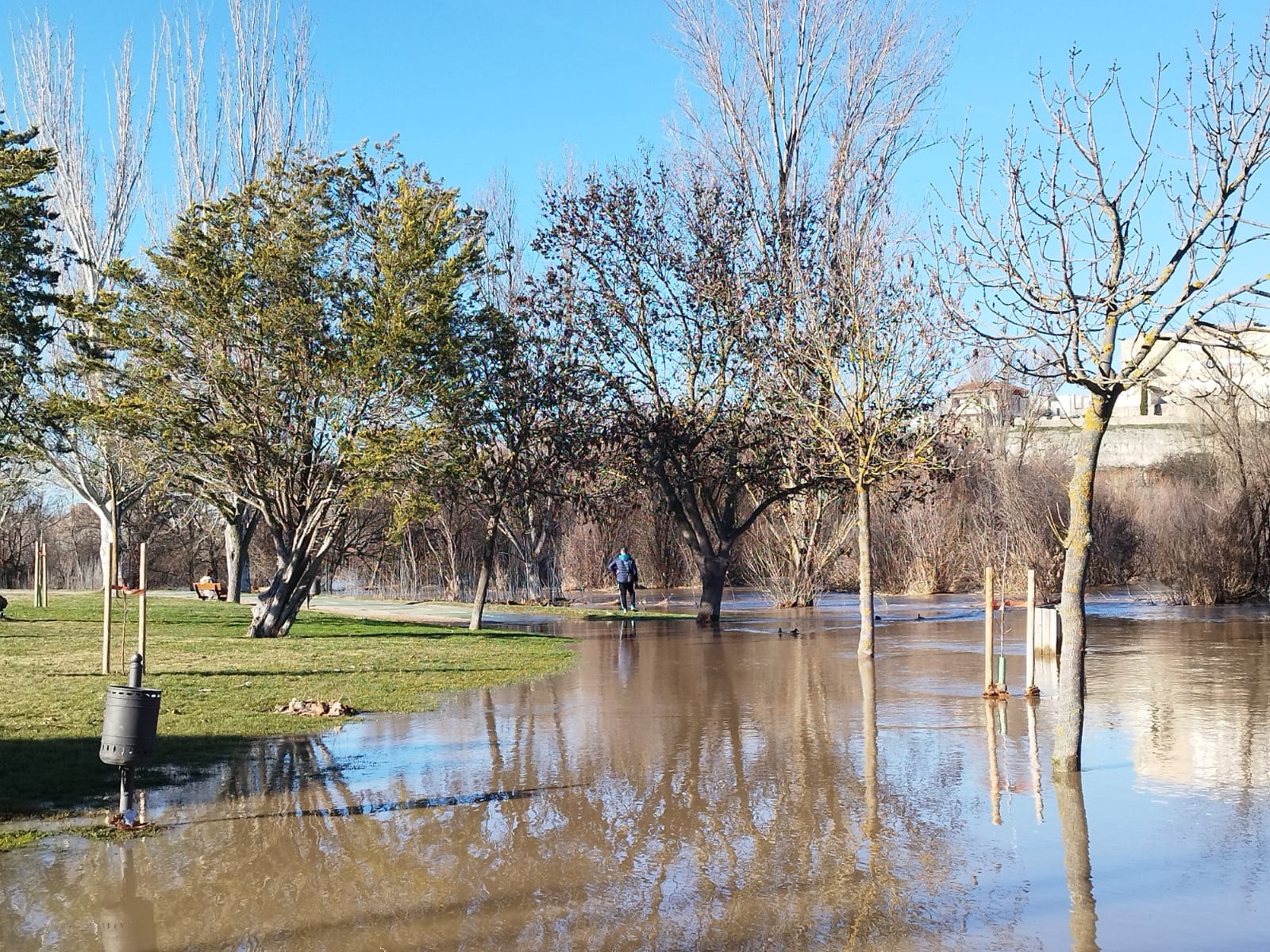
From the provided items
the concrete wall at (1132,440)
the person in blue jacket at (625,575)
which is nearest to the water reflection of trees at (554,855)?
the person in blue jacket at (625,575)

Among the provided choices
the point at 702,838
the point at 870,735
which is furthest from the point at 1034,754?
the point at 702,838

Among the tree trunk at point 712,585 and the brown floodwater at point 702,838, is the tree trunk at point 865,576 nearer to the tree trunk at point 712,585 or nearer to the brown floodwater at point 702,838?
the brown floodwater at point 702,838

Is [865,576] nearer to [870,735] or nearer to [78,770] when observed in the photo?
[870,735]

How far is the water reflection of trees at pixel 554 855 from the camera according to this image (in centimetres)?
583

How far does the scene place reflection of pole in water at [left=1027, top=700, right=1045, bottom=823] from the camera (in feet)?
26.7

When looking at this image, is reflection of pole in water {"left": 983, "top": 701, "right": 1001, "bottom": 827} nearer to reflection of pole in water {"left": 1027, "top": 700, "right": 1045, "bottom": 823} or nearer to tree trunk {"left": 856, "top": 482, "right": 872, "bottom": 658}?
reflection of pole in water {"left": 1027, "top": 700, "right": 1045, "bottom": 823}

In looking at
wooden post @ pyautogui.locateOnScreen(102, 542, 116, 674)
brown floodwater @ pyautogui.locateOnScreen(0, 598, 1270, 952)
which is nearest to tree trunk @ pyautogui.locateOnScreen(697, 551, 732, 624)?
brown floodwater @ pyautogui.locateOnScreen(0, 598, 1270, 952)

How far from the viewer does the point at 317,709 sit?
12.3 metres

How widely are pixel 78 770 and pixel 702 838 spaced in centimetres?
493

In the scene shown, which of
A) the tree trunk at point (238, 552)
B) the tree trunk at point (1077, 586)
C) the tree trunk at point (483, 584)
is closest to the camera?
the tree trunk at point (1077, 586)

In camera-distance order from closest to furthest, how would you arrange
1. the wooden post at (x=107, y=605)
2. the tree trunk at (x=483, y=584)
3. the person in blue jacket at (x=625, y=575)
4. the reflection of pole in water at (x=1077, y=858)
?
the reflection of pole in water at (x=1077, y=858)
the wooden post at (x=107, y=605)
the tree trunk at (x=483, y=584)
the person in blue jacket at (x=625, y=575)

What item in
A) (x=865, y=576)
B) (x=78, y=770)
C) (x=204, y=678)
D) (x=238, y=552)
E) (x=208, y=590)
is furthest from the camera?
(x=238, y=552)

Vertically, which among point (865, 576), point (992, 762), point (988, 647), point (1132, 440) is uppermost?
point (1132, 440)

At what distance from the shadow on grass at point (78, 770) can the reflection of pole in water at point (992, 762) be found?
5.94 metres
